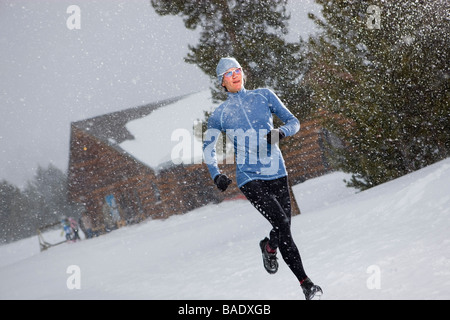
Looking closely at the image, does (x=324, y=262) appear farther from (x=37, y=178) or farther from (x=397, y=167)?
(x=37, y=178)

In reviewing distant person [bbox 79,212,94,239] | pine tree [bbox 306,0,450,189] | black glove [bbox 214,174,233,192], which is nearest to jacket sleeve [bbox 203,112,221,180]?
black glove [bbox 214,174,233,192]

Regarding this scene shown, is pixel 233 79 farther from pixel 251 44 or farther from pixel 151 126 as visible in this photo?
pixel 151 126

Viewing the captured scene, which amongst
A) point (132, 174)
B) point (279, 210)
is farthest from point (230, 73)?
point (132, 174)

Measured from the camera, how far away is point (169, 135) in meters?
24.9

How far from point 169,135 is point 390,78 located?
1781 cm

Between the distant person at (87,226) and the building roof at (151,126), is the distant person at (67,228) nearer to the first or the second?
the distant person at (87,226)

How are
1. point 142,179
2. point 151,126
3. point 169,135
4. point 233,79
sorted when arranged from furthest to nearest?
1. point 151,126
2. point 142,179
3. point 169,135
4. point 233,79

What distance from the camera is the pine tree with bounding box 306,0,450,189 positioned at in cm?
809

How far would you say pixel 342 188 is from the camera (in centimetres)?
1608

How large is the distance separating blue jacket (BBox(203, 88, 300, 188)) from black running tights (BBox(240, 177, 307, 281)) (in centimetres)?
7

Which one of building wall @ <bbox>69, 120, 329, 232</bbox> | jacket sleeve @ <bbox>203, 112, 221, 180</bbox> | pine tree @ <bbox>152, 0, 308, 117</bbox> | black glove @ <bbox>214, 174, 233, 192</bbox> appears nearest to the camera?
black glove @ <bbox>214, 174, 233, 192</bbox>

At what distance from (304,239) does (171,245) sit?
5974 millimetres

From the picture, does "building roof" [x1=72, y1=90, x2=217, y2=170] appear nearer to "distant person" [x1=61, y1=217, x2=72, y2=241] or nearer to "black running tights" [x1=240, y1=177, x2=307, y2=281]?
"distant person" [x1=61, y1=217, x2=72, y2=241]

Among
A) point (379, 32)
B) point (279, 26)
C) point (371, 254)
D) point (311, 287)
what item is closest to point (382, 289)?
point (311, 287)
